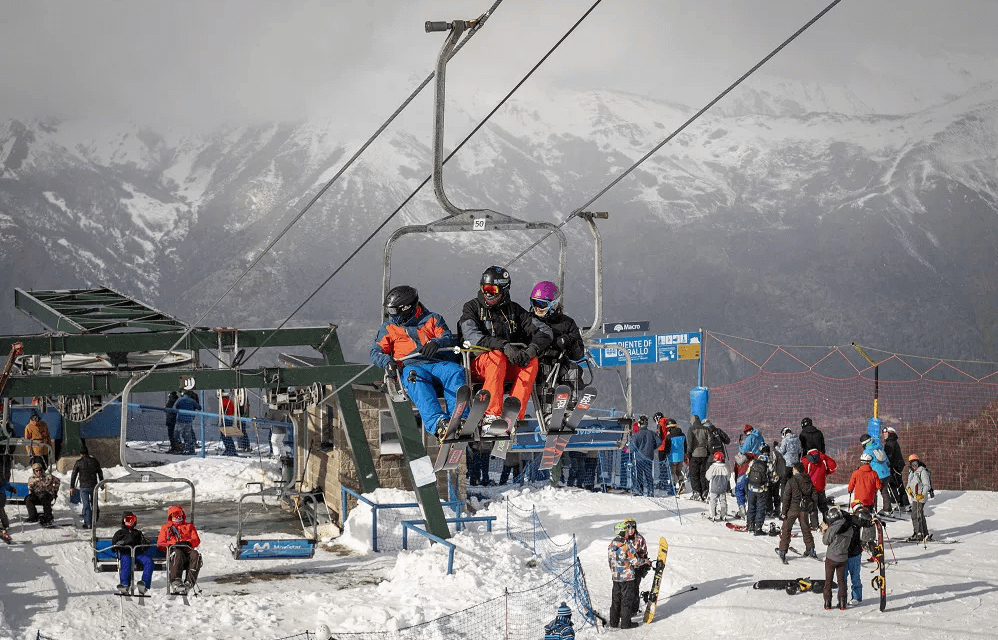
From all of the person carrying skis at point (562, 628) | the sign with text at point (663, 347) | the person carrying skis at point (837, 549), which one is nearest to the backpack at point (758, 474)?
the person carrying skis at point (837, 549)

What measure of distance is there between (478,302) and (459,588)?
260 inches

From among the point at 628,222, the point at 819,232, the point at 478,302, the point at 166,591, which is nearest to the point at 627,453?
the point at 166,591

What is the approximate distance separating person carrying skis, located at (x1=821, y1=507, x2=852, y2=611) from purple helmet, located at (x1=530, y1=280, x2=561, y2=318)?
606cm

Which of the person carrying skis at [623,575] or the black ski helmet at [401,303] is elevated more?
the black ski helmet at [401,303]

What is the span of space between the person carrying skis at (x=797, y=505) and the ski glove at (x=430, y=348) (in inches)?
314

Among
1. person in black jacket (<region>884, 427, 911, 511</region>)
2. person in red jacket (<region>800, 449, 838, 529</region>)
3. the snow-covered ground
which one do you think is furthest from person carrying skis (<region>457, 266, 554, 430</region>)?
person in black jacket (<region>884, 427, 911, 511</region>)

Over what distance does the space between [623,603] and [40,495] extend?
10.2m

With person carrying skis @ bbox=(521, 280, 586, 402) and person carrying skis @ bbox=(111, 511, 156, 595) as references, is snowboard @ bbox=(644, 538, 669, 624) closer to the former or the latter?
person carrying skis @ bbox=(521, 280, 586, 402)

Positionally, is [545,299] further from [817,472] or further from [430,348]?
[817,472]

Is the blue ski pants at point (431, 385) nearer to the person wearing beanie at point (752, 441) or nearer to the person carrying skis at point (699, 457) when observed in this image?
the person wearing beanie at point (752, 441)

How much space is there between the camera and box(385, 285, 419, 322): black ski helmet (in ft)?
32.0

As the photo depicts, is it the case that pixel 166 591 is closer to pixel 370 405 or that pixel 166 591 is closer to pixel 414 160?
Result: pixel 370 405

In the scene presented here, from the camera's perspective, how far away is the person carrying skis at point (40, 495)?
1788cm

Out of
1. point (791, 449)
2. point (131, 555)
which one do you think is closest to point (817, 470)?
point (791, 449)
